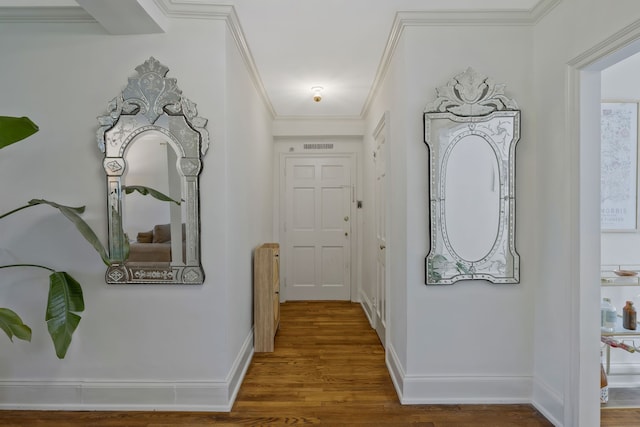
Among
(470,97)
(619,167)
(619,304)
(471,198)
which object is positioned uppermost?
(470,97)

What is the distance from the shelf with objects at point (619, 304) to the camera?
2.14 meters

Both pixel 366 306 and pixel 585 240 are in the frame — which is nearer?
pixel 585 240

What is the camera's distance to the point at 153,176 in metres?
2.10

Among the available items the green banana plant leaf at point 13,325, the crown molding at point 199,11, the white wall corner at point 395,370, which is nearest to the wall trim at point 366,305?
the white wall corner at point 395,370

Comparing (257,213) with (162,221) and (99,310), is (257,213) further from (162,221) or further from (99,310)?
(99,310)

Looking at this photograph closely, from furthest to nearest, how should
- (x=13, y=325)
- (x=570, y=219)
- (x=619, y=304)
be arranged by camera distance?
(x=619, y=304)
(x=570, y=219)
(x=13, y=325)

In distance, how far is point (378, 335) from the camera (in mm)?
3303

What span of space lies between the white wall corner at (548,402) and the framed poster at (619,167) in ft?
3.95

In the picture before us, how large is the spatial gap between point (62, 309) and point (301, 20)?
220cm

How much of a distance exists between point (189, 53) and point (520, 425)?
2.99 metres

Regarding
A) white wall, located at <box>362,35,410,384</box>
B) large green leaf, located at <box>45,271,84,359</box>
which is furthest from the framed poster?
large green leaf, located at <box>45,271,84,359</box>

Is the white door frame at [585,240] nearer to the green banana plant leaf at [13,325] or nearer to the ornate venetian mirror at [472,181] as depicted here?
the ornate venetian mirror at [472,181]

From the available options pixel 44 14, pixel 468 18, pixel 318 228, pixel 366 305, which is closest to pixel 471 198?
pixel 468 18

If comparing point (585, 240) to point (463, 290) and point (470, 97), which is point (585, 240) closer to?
point (463, 290)
